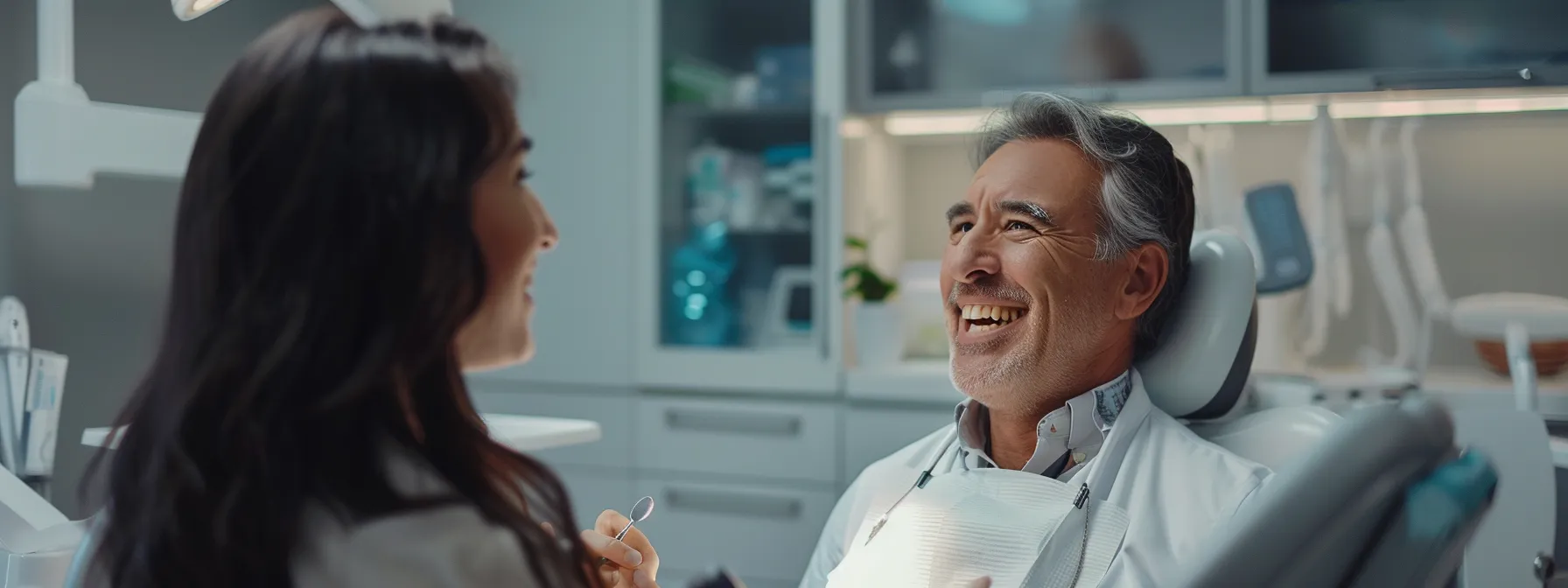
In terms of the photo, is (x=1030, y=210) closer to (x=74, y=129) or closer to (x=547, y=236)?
(x=547, y=236)

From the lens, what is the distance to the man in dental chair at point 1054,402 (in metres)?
1.26

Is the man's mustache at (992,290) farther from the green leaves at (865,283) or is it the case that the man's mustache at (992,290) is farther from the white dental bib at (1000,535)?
the green leaves at (865,283)

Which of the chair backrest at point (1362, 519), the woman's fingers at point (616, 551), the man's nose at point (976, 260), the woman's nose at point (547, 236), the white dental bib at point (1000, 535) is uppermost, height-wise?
the woman's nose at point (547, 236)

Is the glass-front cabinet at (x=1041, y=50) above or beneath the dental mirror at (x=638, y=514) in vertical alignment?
above

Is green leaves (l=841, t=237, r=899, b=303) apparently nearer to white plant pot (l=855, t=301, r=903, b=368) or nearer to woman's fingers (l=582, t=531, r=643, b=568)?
white plant pot (l=855, t=301, r=903, b=368)

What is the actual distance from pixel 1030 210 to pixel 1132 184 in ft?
0.43

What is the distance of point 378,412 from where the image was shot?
65 centimetres

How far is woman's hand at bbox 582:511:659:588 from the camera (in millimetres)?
1009

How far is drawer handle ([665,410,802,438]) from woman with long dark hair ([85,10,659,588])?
200cm

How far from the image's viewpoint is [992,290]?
1500 mm

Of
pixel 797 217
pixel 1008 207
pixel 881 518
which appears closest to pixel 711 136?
pixel 797 217

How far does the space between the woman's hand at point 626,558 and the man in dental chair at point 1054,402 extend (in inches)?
11.5

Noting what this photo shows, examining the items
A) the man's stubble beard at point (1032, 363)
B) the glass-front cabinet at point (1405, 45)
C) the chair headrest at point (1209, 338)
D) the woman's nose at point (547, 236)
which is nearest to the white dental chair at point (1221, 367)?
the chair headrest at point (1209, 338)

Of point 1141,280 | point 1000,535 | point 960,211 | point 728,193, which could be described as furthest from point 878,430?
point 1000,535
